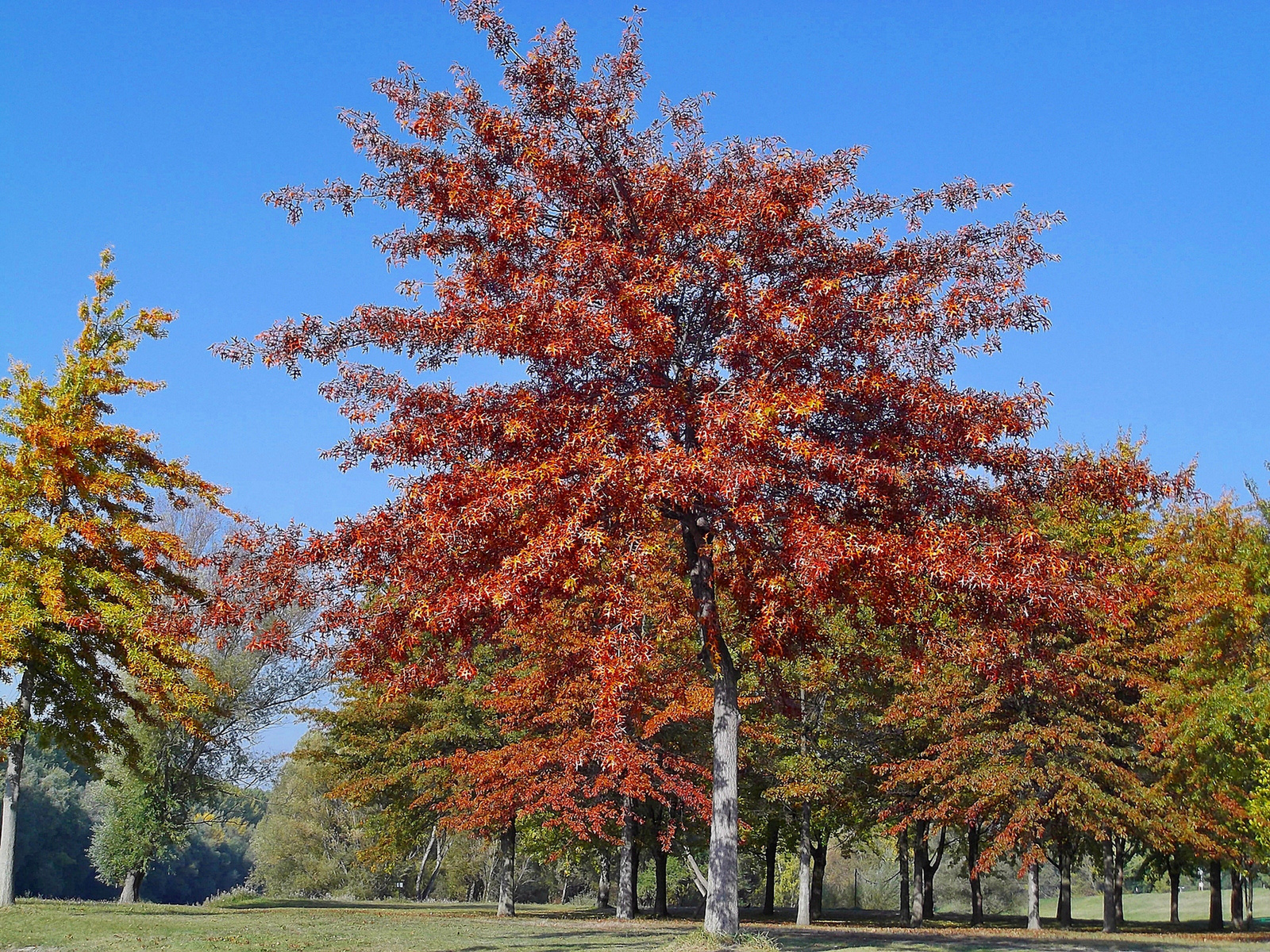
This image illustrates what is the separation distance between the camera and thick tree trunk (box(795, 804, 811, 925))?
3078 cm

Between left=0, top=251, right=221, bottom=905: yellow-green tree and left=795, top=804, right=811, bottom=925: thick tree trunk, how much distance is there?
62.1ft

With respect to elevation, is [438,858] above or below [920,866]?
below

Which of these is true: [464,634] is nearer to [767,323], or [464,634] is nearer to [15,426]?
[767,323]

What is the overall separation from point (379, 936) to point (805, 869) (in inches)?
703

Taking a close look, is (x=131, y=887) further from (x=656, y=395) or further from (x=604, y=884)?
(x=656, y=395)

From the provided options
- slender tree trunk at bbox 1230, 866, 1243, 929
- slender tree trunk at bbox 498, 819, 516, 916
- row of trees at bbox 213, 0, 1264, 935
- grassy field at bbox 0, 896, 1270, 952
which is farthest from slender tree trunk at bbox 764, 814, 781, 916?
row of trees at bbox 213, 0, 1264, 935

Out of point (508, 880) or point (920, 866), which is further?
point (920, 866)

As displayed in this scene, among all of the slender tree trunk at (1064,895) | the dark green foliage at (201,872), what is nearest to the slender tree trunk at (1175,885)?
the slender tree trunk at (1064,895)

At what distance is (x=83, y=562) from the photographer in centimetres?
1998

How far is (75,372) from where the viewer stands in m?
21.4

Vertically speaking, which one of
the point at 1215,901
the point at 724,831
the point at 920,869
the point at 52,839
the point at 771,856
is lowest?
the point at 52,839

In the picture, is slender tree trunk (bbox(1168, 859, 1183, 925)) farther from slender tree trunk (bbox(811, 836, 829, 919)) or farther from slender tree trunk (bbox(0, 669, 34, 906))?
slender tree trunk (bbox(0, 669, 34, 906))

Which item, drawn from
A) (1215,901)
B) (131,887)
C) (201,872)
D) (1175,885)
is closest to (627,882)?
(131,887)

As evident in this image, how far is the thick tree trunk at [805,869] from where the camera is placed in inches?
1212
